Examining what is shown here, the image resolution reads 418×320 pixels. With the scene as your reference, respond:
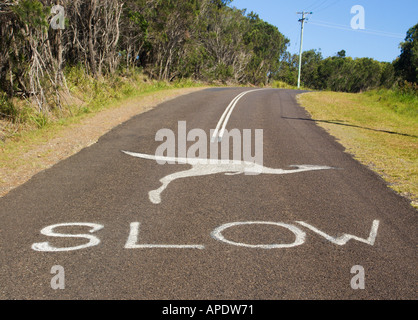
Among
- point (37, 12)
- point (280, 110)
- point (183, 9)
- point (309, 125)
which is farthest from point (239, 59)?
point (37, 12)

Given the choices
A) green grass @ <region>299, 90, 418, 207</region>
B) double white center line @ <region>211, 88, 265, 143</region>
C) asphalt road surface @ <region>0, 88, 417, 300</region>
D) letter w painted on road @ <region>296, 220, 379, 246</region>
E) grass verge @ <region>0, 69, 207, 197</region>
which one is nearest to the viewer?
asphalt road surface @ <region>0, 88, 417, 300</region>

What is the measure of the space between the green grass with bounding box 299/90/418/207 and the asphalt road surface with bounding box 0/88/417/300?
56cm

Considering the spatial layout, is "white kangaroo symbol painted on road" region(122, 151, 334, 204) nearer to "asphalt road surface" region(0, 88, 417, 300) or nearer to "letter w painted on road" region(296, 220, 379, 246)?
"asphalt road surface" region(0, 88, 417, 300)

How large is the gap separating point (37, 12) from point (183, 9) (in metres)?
19.0

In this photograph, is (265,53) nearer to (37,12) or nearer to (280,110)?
(280,110)

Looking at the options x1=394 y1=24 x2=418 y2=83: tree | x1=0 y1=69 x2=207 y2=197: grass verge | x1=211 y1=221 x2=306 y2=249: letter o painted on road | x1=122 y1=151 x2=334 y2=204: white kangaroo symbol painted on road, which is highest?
x1=394 y1=24 x2=418 y2=83: tree

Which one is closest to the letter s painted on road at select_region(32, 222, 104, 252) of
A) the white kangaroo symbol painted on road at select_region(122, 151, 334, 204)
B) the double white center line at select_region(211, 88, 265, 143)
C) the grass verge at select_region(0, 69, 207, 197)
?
the grass verge at select_region(0, 69, 207, 197)

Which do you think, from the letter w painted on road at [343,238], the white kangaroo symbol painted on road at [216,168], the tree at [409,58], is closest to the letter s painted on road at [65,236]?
the white kangaroo symbol painted on road at [216,168]

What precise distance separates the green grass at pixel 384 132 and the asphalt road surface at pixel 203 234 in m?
0.56

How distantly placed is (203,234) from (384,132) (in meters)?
10.8

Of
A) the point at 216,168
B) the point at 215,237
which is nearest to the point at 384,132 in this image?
the point at 216,168

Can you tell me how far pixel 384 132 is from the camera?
1319cm

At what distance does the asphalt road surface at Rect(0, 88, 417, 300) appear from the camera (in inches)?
138

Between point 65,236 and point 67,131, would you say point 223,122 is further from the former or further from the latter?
point 65,236
